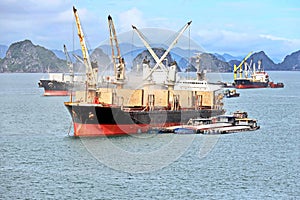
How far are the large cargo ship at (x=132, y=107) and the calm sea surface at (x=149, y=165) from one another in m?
1.37

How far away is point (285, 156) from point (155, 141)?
358 inches

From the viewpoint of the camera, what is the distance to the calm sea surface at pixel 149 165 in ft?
85.5

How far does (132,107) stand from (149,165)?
14490 millimetres

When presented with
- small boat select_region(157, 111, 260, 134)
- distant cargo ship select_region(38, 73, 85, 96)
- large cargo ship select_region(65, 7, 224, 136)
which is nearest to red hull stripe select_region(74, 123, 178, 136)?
large cargo ship select_region(65, 7, 224, 136)

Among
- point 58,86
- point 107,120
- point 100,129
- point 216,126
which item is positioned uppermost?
point 58,86

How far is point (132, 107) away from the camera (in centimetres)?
4591

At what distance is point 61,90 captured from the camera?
3772 inches

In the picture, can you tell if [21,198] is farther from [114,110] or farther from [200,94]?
[200,94]

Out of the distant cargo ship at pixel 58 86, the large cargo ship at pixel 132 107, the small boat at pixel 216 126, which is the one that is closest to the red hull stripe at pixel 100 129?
the large cargo ship at pixel 132 107

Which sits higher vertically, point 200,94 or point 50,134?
point 200,94

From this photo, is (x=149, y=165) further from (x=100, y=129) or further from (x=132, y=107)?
(x=132, y=107)

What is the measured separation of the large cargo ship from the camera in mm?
41406

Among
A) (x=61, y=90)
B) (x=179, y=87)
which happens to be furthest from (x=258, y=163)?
(x=61, y=90)

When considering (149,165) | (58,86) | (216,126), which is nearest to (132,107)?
(216,126)
